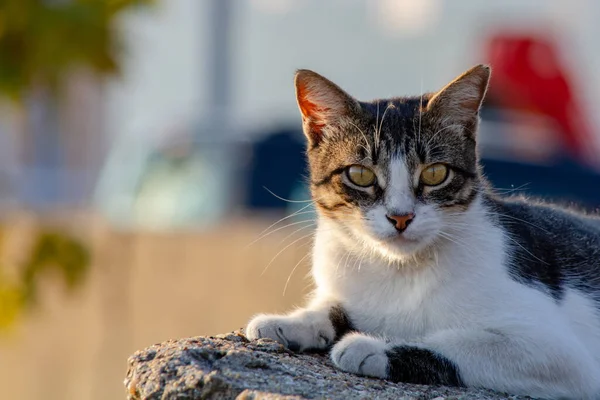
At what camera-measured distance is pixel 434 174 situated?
381cm

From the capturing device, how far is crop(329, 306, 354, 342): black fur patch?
3.84m

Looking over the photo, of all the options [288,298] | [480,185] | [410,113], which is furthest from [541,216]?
[288,298]

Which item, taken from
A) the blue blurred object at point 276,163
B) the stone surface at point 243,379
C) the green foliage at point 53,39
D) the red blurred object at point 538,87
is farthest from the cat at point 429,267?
the red blurred object at point 538,87

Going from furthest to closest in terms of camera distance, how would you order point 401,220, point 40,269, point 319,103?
point 40,269, point 319,103, point 401,220

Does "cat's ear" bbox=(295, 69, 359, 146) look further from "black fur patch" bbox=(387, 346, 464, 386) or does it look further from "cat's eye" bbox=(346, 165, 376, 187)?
"black fur patch" bbox=(387, 346, 464, 386)

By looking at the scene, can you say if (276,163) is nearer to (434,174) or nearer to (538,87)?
(538,87)

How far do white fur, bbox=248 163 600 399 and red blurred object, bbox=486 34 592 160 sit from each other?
670 cm

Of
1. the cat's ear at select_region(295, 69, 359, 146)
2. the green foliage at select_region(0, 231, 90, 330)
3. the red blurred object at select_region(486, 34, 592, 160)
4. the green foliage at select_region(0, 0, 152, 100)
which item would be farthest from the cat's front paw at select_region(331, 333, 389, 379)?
the red blurred object at select_region(486, 34, 592, 160)

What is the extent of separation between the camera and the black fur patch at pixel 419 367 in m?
3.45

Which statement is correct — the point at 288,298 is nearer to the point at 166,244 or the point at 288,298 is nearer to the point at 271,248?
the point at 271,248

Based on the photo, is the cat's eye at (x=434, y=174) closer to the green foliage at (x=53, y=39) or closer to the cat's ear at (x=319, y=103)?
the cat's ear at (x=319, y=103)

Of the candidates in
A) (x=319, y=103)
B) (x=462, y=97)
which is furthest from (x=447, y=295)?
(x=319, y=103)

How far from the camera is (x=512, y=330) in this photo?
358cm

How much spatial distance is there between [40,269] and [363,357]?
4449mm
